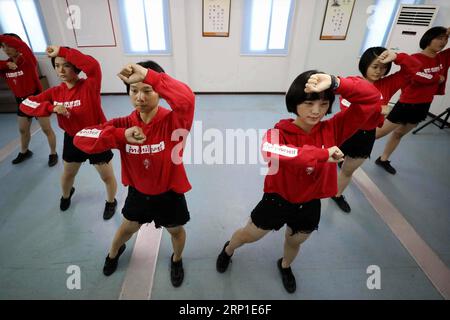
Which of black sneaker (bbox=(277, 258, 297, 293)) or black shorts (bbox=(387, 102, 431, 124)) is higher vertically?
black shorts (bbox=(387, 102, 431, 124))

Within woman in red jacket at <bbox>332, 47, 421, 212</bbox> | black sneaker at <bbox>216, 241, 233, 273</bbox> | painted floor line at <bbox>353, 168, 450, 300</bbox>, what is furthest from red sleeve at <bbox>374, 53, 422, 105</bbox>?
black sneaker at <bbox>216, 241, 233, 273</bbox>

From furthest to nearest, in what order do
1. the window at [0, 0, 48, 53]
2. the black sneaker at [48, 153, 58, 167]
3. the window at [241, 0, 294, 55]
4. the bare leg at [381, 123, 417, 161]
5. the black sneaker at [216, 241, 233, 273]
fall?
the window at [241, 0, 294, 55] < the window at [0, 0, 48, 53] < the black sneaker at [48, 153, 58, 167] < the bare leg at [381, 123, 417, 161] < the black sneaker at [216, 241, 233, 273]

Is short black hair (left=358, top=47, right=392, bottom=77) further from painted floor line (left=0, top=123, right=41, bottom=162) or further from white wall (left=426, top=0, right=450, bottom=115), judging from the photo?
painted floor line (left=0, top=123, right=41, bottom=162)

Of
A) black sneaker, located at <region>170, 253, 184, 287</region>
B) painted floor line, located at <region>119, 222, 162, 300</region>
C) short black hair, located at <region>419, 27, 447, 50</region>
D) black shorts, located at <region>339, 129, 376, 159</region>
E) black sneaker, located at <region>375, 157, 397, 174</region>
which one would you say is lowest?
painted floor line, located at <region>119, 222, 162, 300</region>

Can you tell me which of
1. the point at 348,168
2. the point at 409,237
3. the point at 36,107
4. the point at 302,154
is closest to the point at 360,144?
the point at 348,168

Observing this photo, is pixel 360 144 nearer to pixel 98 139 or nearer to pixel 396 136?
pixel 396 136

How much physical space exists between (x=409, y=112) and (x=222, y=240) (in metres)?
2.56

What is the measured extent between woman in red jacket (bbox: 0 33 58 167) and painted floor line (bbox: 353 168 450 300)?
3.95m

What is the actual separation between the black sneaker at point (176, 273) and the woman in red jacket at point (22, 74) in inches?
92.3

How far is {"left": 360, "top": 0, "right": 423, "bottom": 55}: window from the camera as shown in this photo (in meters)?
4.98

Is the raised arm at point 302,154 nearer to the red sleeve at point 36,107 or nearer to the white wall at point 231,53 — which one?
the red sleeve at point 36,107

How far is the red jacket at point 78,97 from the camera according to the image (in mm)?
1912

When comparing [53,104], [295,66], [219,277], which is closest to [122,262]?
[219,277]
